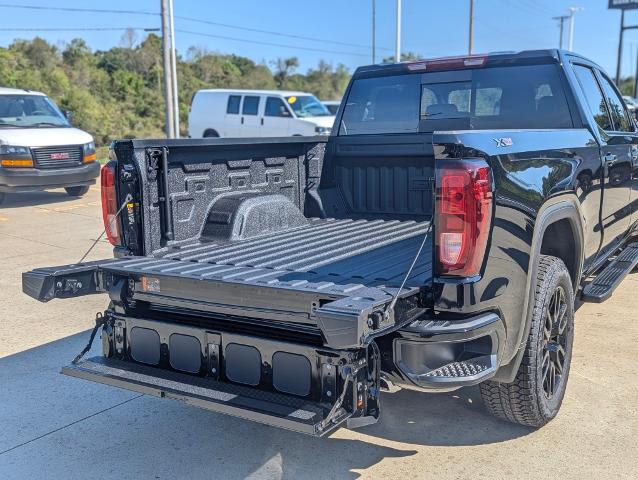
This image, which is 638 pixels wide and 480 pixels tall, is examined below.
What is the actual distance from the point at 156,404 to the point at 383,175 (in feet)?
7.50

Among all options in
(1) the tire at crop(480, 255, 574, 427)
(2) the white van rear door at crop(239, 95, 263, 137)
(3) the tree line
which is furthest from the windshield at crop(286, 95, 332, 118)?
(1) the tire at crop(480, 255, 574, 427)

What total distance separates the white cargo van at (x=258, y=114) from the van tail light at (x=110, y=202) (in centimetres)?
1378

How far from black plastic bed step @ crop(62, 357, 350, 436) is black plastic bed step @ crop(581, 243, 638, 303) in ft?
7.41

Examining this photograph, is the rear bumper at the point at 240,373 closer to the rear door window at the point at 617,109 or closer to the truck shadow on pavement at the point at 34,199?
the rear door window at the point at 617,109

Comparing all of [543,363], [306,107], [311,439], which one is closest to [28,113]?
[306,107]

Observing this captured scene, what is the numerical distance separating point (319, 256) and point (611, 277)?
241cm

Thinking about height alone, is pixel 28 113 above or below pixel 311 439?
above

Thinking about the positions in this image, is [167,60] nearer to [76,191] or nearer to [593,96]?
[76,191]

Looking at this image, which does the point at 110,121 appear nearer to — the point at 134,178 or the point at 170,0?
the point at 170,0

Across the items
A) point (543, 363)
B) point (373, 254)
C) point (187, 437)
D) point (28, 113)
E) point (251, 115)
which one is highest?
point (251, 115)

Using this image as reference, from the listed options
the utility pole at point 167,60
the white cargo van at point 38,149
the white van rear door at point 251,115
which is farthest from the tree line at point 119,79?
the white cargo van at point 38,149

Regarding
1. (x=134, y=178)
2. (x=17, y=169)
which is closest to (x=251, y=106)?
(x=17, y=169)

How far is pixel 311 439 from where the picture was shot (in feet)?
12.0

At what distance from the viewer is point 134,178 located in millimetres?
3551
